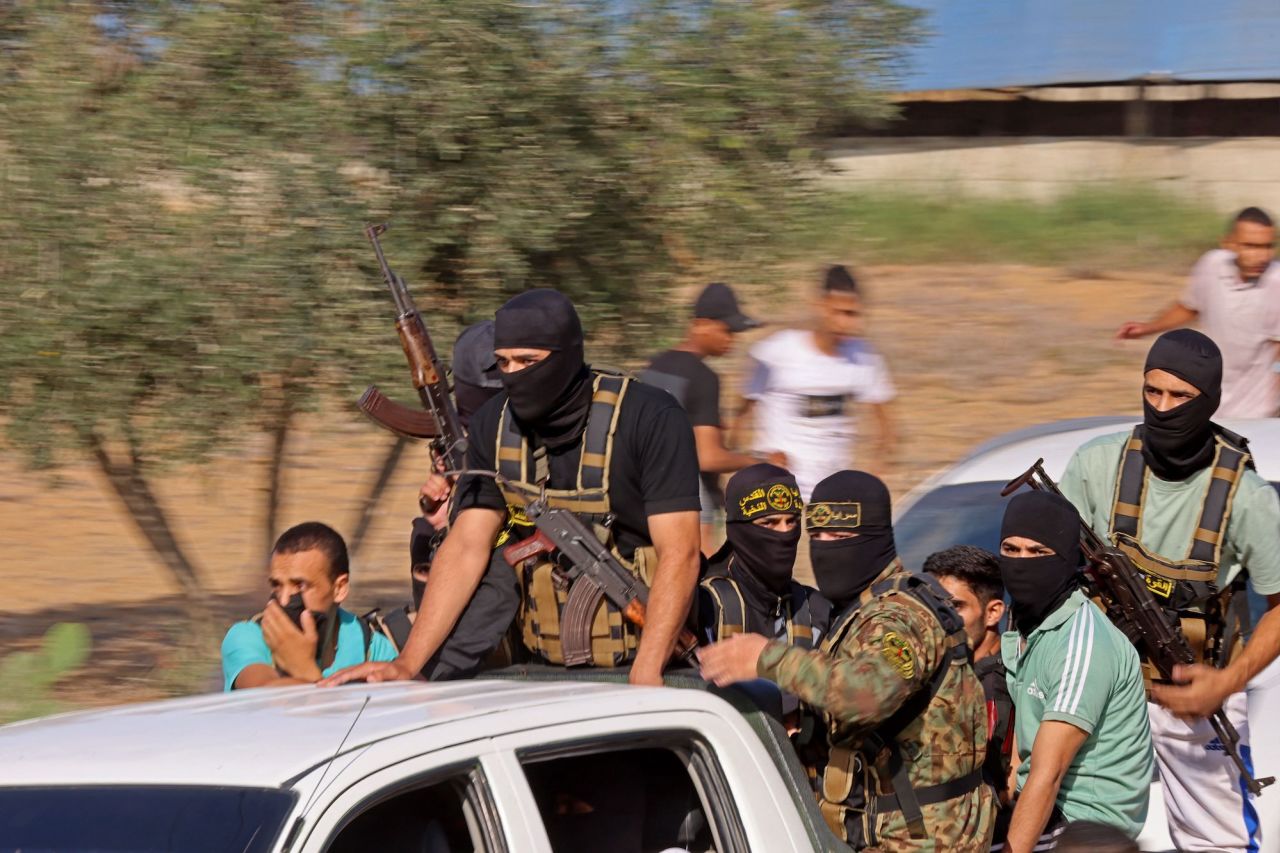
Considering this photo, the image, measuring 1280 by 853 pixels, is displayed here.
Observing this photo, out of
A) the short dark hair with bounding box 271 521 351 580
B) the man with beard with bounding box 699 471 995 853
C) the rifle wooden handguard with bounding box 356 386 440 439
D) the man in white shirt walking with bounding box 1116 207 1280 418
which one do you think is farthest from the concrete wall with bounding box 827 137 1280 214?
the man with beard with bounding box 699 471 995 853

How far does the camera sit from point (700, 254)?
27.2 feet

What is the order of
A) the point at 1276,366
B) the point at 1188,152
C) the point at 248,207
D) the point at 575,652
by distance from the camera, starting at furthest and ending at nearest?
the point at 1188,152
the point at 1276,366
the point at 248,207
the point at 575,652

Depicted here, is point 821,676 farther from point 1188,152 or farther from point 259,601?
point 1188,152

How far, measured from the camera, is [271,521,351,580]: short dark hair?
4.71 meters

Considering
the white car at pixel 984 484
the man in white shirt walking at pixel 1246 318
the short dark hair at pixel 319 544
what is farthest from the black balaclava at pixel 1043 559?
the man in white shirt walking at pixel 1246 318

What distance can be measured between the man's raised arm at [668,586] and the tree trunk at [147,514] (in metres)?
4.51

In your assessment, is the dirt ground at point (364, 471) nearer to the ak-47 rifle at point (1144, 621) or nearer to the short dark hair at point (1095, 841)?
the ak-47 rifle at point (1144, 621)

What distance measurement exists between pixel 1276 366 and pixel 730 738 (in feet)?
16.4

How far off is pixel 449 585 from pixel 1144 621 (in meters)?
1.87

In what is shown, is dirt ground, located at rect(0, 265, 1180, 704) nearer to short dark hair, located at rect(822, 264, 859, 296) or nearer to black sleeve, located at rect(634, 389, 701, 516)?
short dark hair, located at rect(822, 264, 859, 296)

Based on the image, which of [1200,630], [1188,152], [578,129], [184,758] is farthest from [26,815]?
[1188,152]

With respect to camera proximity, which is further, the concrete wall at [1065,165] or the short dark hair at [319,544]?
the concrete wall at [1065,165]

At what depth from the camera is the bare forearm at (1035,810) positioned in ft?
13.1

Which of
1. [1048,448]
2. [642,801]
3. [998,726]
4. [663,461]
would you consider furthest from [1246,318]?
[642,801]
